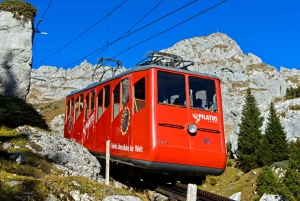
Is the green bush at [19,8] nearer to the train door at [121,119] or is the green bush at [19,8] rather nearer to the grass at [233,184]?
the train door at [121,119]

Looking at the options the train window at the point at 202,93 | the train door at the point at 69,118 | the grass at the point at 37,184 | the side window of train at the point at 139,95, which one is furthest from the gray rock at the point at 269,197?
Result: the grass at the point at 37,184

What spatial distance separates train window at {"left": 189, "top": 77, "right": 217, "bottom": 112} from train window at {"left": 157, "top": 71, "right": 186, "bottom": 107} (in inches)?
12.6

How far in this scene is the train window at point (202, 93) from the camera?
8.98 meters

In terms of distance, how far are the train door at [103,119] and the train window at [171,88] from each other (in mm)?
2668

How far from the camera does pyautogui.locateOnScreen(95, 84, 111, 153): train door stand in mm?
10562

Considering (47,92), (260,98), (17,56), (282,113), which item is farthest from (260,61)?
(17,56)

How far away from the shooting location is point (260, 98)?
432 ft

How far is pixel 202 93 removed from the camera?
360 inches

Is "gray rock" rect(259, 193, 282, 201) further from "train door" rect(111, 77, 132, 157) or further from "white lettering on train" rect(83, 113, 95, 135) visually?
"train door" rect(111, 77, 132, 157)

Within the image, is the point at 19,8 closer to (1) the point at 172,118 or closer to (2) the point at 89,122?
(2) the point at 89,122

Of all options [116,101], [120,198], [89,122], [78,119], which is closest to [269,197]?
[78,119]

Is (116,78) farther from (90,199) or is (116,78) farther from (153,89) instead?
(90,199)

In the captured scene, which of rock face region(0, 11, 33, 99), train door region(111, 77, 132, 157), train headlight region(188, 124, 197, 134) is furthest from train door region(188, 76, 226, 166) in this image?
rock face region(0, 11, 33, 99)

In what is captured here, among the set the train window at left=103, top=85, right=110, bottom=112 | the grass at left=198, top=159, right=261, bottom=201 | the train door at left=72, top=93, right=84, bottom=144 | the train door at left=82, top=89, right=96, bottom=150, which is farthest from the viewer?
the grass at left=198, top=159, right=261, bottom=201
